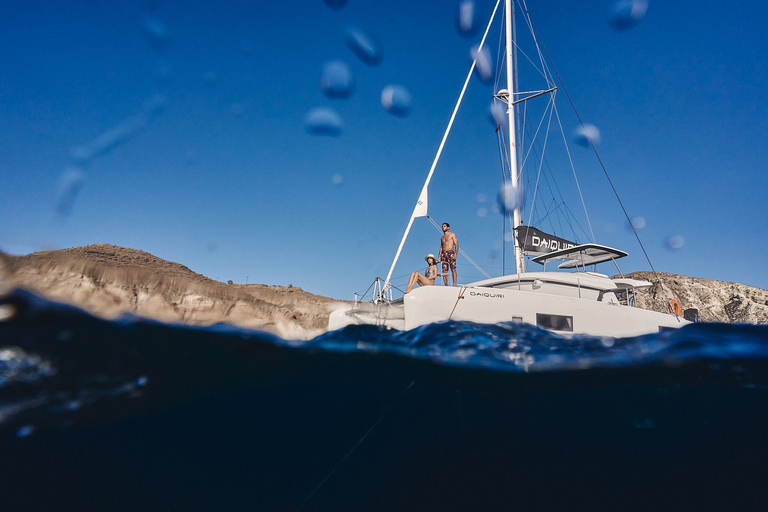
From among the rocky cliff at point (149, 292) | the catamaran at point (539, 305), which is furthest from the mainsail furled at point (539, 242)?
the rocky cliff at point (149, 292)

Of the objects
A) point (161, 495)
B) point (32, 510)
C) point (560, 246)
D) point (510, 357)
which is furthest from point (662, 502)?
point (560, 246)

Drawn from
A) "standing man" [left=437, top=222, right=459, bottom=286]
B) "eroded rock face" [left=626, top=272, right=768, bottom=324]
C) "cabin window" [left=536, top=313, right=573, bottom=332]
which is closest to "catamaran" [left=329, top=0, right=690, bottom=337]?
"cabin window" [left=536, top=313, right=573, bottom=332]

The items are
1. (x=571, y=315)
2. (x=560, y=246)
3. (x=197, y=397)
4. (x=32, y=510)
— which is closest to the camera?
(x=32, y=510)

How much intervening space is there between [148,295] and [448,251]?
7063mm

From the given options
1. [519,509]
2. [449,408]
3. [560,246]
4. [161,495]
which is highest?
[560,246]

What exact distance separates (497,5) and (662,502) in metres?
17.8

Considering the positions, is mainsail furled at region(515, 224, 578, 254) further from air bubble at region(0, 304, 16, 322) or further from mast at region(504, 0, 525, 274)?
air bubble at region(0, 304, 16, 322)

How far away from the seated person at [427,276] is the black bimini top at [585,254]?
3917mm

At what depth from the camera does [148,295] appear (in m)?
3.91

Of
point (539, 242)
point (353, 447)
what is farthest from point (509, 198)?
point (353, 447)

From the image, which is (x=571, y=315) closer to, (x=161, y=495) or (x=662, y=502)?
(x=662, y=502)

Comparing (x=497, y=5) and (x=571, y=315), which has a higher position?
(x=497, y=5)

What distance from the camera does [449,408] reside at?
5047 mm

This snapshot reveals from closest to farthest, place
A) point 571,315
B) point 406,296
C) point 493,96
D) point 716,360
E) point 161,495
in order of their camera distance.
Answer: point 161,495 < point 716,360 < point 406,296 < point 571,315 < point 493,96
